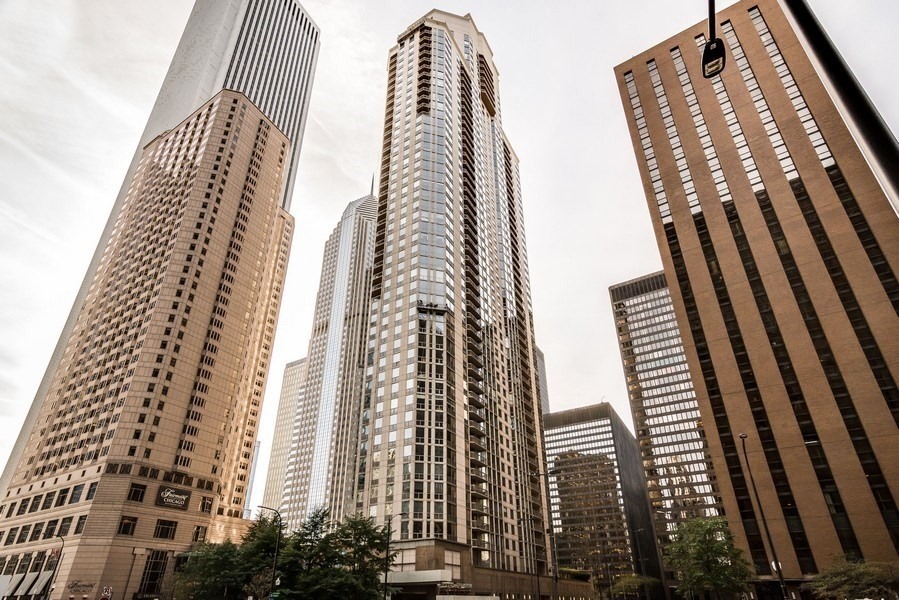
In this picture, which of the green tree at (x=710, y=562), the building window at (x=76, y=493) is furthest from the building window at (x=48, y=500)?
the green tree at (x=710, y=562)

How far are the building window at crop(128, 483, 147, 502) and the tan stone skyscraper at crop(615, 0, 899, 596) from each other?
3558 inches

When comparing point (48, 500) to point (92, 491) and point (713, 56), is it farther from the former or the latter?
point (713, 56)

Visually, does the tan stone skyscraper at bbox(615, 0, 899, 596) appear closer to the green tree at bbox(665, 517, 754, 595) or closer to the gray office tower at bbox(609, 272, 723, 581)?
the green tree at bbox(665, 517, 754, 595)

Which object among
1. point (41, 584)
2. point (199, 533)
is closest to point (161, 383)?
point (199, 533)

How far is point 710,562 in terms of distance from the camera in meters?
53.6

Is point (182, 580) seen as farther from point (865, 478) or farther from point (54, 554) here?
point (865, 478)

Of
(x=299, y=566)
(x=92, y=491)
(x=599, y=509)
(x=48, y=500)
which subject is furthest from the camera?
(x=599, y=509)

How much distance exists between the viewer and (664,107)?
101 m

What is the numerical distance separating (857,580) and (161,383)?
10313 cm

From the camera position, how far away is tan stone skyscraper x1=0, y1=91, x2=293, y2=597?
79375 mm

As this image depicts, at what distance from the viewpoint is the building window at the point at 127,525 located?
77.6m

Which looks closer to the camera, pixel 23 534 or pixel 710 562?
pixel 710 562

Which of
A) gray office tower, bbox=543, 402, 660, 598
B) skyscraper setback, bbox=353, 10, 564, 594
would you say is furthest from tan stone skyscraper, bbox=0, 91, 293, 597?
gray office tower, bbox=543, 402, 660, 598

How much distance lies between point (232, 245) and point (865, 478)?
396 feet
